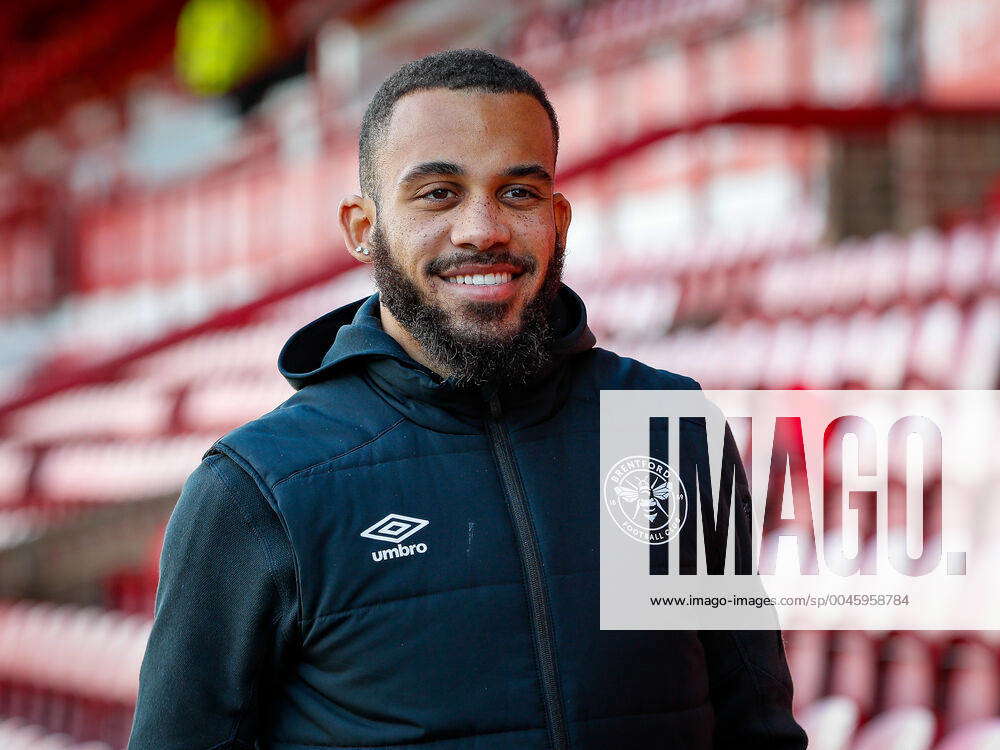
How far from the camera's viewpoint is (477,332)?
1110mm

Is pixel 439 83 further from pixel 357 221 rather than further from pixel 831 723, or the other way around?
Answer: pixel 831 723

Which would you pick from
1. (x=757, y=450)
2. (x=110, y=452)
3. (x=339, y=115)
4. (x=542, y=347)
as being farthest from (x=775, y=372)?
(x=339, y=115)

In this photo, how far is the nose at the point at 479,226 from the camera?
3.58 feet

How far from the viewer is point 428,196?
111 cm

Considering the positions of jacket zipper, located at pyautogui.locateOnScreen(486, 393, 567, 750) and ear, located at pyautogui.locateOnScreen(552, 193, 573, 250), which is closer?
jacket zipper, located at pyautogui.locateOnScreen(486, 393, 567, 750)

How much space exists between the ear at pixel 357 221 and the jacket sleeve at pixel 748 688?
38 cm

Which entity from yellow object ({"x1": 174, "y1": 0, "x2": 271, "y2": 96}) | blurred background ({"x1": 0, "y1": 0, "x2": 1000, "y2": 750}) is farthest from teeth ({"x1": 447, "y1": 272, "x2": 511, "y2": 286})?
yellow object ({"x1": 174, "y1": 0, "x2": 271, "y2": 96})

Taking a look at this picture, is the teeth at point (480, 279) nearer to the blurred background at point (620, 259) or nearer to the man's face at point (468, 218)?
the man's face at point (468, 218)

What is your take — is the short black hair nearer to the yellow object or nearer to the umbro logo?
the umbro logo

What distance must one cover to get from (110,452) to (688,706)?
538cm

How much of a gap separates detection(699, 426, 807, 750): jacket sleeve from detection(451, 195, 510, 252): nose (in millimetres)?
A: 294

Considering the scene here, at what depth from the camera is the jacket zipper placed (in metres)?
1.03

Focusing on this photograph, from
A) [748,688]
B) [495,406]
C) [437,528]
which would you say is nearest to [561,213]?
[495,406]

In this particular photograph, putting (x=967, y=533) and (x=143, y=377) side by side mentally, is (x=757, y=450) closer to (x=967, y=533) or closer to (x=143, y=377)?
(x=967, y=533)
